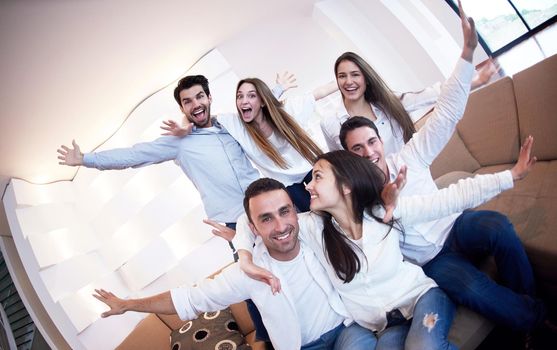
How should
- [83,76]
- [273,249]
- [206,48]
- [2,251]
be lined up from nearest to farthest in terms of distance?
1. [273,249]
2. [2,251]
3. [83,76]
4. [206,48]

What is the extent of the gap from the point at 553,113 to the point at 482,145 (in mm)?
506

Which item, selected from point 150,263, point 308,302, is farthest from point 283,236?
point 150,263

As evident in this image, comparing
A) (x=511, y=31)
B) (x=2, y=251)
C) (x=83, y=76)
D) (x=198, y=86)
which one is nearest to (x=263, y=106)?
(x=198, y=86)

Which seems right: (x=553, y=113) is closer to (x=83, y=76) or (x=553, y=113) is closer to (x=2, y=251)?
(x=83, y=76)

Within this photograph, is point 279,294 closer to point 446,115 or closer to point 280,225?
point 280,225

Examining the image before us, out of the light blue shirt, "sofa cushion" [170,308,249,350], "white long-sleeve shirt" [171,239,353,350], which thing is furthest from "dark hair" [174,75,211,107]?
"sofa cushion" [170,308,249,350]

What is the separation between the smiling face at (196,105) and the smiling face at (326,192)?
2.42ft

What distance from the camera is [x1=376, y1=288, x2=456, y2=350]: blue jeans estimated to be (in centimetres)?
95

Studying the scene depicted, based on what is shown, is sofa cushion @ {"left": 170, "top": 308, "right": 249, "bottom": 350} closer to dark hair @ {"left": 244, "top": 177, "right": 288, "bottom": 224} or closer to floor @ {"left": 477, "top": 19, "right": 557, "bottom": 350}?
dark hair @ {"left": 244, "top": 177, "right": 288, "bottom": 224}

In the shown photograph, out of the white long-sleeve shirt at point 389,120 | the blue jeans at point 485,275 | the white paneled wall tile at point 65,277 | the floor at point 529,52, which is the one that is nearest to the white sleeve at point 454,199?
the blue jeans at point 485,275

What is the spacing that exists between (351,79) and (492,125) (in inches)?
43.3

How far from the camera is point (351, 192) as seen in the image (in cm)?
119

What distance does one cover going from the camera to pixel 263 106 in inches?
63.4

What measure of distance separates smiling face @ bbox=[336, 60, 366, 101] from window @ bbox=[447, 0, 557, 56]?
318cm
